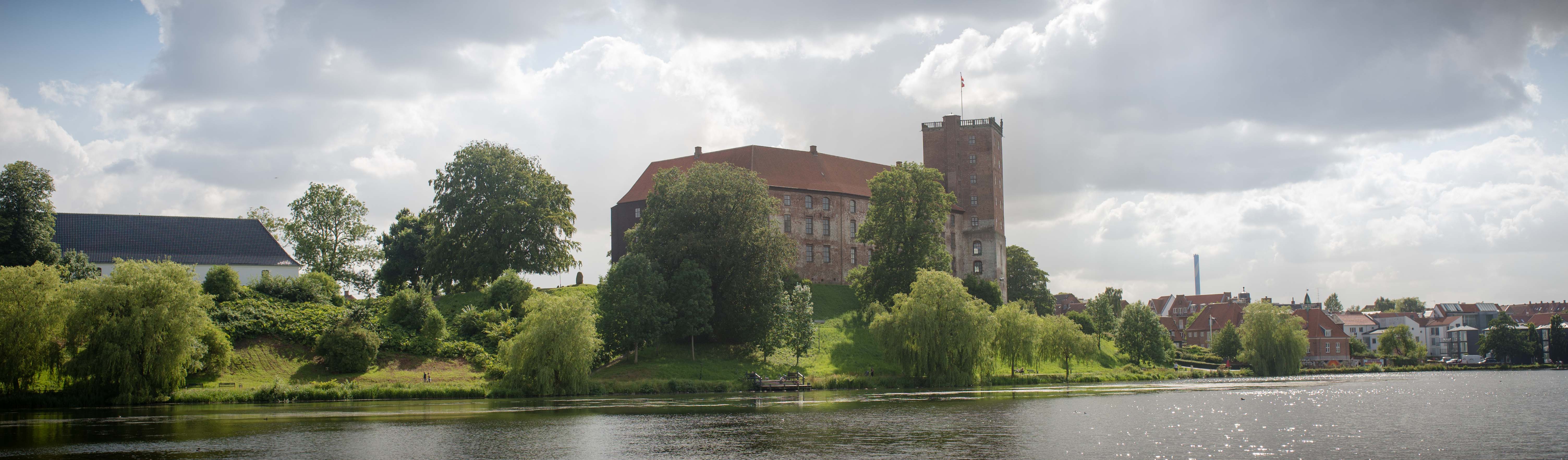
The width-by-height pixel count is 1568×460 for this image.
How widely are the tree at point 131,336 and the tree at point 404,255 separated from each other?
28.5m

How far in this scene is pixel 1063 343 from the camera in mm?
56719

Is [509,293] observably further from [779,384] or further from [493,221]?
[779,384]

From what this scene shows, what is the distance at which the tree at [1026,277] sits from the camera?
89.2 m

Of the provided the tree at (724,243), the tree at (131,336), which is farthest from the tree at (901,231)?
the tree at (131,336)

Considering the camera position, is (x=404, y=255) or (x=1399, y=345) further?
(x=1399, y=345)

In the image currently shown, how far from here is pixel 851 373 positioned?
166ft

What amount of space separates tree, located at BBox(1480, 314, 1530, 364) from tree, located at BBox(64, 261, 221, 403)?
3683 inches

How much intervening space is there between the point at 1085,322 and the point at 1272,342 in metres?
18.8

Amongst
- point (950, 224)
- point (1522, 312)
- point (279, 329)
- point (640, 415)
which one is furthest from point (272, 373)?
point (1522, 312)

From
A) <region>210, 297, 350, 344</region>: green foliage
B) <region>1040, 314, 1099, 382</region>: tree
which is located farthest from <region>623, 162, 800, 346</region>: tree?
<region>1040, 314, 1099, 382</region>: tree

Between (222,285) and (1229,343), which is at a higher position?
(222,285)

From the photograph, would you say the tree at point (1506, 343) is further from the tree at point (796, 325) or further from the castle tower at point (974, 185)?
the tree at point (796, 325)

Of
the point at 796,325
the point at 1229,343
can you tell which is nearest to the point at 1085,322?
the point at 1229,343

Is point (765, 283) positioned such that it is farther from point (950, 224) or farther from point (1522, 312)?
point (1522, 312)
